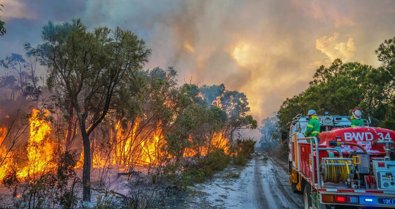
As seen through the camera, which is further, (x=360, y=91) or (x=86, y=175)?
(x=360, y=91)

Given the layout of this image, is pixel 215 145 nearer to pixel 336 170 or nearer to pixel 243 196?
pixel 243 196

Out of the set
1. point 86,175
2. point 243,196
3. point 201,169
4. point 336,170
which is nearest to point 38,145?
point 86,175

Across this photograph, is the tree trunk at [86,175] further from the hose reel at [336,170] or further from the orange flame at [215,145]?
the orange flame at [215,145]

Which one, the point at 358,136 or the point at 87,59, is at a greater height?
the point at 87,59

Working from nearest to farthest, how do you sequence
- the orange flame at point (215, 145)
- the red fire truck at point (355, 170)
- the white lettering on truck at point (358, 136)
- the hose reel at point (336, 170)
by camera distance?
the red fire truck at point (355, 170)
the hose reel at point (336, 170)
the white lettering on truck at point (358, 136)
the orange flame at point (215, 145)

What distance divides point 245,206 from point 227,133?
39.8m

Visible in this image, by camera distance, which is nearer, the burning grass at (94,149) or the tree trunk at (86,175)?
the tree trunk at (86,175)

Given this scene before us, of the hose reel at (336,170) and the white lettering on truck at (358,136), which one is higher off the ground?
the white lettering on truck at (358,136)

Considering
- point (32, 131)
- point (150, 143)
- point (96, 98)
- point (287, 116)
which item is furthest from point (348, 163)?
point (287, 116)

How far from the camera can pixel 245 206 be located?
11.8 m

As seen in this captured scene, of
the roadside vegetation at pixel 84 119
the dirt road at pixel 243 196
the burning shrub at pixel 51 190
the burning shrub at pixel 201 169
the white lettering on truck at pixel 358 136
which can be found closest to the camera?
the white lettering on truck at pixel 358 136

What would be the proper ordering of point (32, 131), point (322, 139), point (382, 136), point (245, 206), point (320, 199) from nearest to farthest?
point (320, 199), point (382, 136), point (322, 139), point (245, 206), point (32, 131)

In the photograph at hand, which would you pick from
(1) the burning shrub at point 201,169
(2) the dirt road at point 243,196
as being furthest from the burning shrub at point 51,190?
(1) the burning shrub at point 201,169

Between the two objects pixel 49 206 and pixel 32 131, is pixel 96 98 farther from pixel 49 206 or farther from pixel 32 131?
pixel 32 131
